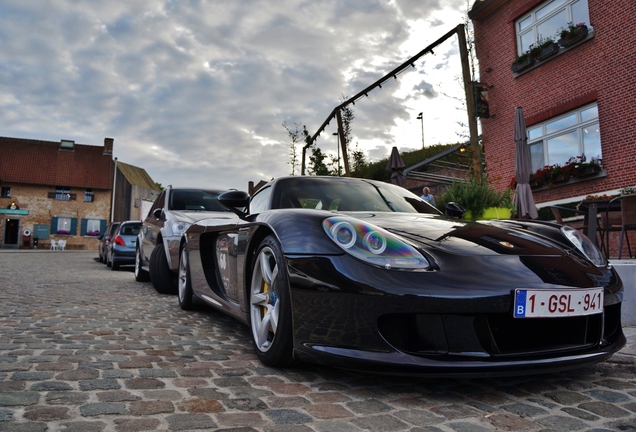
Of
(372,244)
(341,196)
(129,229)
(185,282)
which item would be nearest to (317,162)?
(129,229)

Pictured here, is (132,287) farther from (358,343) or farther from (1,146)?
(1,146)

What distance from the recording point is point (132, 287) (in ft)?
25.2

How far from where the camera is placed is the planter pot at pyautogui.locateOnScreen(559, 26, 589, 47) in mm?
11281

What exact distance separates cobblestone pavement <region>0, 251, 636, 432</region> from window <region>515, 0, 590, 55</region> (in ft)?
35.0

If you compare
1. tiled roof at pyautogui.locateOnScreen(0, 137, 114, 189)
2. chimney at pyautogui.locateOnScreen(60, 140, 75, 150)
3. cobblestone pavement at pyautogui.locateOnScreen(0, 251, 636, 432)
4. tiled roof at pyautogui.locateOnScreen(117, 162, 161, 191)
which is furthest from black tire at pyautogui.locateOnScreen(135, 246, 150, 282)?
chimney at pyautogui.locateOnScreen(60, 140, 75, 150)

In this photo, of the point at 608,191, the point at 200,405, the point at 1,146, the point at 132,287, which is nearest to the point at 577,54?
the point at 608,191

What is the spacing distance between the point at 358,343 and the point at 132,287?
6.22m

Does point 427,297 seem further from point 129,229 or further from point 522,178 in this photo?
point 129,229

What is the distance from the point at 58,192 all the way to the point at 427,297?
4649 centimetres

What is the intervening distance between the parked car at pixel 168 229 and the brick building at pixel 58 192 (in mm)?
37934

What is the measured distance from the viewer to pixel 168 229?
6.54m

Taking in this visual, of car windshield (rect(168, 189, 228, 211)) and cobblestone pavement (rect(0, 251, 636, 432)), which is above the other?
car windshield (rect(168, 189, 228, 211))

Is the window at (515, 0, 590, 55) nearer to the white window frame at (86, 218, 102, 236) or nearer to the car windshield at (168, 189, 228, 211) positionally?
the car windshield at (168, 189, 228, 211)

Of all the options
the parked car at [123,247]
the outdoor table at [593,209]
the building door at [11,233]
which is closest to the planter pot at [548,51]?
the outdoor table at [593,209]
